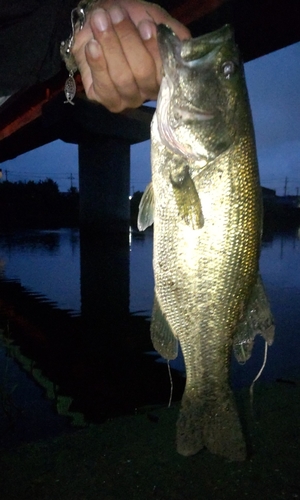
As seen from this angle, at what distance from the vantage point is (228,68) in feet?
6.84

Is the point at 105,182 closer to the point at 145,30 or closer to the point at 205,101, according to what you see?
the point at 205,101

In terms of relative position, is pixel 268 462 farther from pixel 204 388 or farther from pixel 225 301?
pixel 225 301

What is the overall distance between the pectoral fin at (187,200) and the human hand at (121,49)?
0.46m

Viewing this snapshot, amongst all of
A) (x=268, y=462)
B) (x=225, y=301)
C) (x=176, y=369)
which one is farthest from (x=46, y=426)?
(x=225, y=301)

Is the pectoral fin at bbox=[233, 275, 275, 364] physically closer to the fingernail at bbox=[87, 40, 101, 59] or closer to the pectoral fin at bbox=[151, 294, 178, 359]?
the pectoral fin at bbox=[151, 294, 178, 359]

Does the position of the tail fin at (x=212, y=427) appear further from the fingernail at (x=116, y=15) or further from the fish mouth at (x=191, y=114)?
the fingernail at (x=116, y=15)

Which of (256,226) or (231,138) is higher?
(231,138)

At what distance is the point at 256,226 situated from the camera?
211 centimetres

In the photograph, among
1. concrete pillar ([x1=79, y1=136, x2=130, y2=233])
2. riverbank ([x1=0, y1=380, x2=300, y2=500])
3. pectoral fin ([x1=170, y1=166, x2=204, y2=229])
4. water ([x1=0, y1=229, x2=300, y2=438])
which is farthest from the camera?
concrete pillar ([x1=79, y1=136, x2=130, y2=233])

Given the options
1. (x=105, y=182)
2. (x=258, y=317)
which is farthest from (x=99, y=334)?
(x=105, y=182)

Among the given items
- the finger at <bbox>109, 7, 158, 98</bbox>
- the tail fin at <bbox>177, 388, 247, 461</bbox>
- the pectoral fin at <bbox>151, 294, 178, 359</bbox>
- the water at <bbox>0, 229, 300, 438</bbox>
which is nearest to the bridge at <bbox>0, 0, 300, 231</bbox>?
the finger at <bbox>109, 7, 158, 98</bbox>

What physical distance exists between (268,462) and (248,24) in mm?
6122

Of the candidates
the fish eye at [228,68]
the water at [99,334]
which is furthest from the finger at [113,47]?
the water at [99,334]

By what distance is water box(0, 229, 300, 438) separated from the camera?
226 inches
